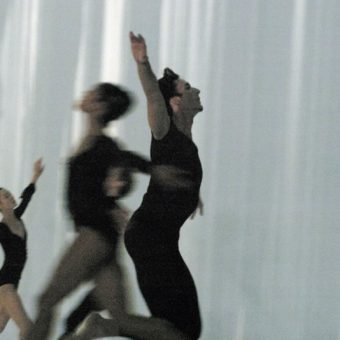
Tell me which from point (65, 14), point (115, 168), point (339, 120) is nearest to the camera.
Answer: point (115, 168)

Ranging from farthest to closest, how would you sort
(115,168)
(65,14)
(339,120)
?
(65,14) → (339,120) → (115,168)

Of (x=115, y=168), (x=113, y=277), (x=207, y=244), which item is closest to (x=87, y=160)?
(x=115, y=168)

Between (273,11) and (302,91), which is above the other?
(273,11)

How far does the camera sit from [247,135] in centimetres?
345

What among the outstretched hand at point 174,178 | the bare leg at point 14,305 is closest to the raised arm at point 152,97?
the outstretched hand at point 174,178

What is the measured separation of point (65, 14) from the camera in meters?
3.63

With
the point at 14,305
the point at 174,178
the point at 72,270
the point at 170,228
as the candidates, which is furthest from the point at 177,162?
the point at 14,305

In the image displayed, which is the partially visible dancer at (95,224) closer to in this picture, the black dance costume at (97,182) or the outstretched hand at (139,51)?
the black dance costume at (97,182)

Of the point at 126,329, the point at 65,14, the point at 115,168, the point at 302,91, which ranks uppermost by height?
the point at 65,14

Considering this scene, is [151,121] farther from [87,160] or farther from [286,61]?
[286,61]

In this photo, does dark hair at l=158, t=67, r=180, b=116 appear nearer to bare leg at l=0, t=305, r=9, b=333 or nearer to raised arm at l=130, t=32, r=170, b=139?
raised arm at l=130, t=32, r=170, b=139

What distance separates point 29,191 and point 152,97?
869mm

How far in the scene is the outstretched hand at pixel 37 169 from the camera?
3.64 m

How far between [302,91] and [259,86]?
15 cm
